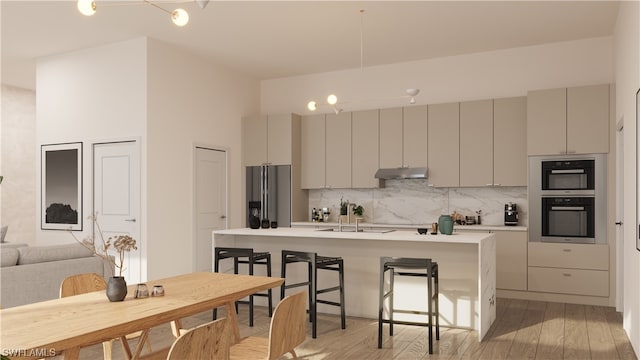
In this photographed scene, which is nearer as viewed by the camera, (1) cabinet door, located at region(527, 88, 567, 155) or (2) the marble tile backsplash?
(1) cabinet door, located at region(527, 88, 567, 155)

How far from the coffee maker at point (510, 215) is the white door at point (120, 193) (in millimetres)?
4602

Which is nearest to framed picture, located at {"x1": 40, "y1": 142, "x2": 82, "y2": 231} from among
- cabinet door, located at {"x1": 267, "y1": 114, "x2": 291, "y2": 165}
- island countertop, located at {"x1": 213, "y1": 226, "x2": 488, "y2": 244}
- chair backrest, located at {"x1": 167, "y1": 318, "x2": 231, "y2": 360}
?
island countertop, located at {"x1": 213, "y1": 226, "x2": 488, "y2": 244}

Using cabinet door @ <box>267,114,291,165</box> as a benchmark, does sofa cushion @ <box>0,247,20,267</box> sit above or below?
below

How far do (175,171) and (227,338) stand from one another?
15.3 ft

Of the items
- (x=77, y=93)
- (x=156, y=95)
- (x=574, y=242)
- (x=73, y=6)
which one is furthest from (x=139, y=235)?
(x=574, y=242)

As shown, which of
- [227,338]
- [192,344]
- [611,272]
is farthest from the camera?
[611,272]

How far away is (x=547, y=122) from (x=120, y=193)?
534cm

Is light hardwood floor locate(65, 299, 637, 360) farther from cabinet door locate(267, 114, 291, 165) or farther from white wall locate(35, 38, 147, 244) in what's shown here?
cabinet door locate(267, 114, 291, 165)

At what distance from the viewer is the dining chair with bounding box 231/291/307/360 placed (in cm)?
242

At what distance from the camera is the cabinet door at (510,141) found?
21.2ft

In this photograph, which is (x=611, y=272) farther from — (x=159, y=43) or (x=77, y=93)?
(x=77, y=93)

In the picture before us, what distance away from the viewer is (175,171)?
657 cm

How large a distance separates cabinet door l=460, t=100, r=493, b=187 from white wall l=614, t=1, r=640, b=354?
170 centimetres

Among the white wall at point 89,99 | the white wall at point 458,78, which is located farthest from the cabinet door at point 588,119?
the white wall at point 89,99
